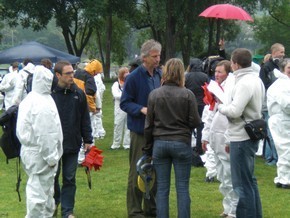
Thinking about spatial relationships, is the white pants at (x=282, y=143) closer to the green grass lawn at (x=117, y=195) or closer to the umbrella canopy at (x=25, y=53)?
the green grass lawn at (x=117, y=195)

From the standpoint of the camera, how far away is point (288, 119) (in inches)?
414

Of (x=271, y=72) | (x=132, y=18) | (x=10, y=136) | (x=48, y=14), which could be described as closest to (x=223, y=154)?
(x=10, y=136)

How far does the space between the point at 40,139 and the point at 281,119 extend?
453 cm

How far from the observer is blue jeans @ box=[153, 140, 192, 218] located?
7.37 m

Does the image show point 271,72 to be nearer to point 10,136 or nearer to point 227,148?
point 227,148

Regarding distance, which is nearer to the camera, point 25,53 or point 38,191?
point 38,191

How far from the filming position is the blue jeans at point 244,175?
750 cm

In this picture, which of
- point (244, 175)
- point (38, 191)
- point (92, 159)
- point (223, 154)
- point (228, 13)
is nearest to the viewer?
point (244, 175)

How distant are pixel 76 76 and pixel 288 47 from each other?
66.2 m

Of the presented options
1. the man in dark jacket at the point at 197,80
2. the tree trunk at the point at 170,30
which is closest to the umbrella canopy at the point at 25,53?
the man in dark jacket at the point at 197,80

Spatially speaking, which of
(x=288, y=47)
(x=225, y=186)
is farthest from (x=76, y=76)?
(x=288, y=47)

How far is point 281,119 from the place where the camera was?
34.7ft

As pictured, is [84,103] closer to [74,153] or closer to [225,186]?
[74,153]

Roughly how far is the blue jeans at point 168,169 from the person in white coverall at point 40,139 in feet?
3.76
